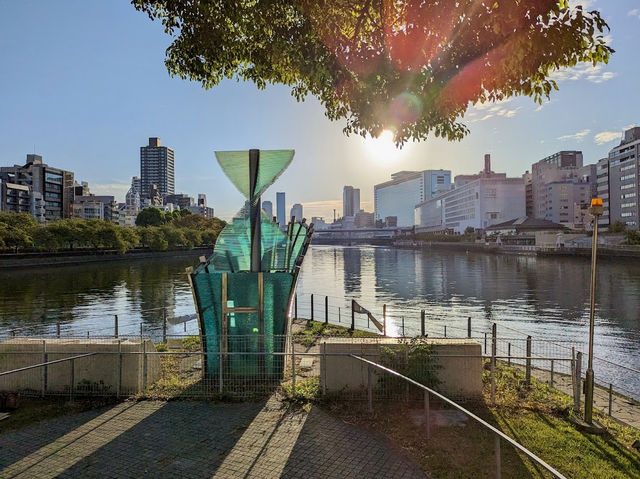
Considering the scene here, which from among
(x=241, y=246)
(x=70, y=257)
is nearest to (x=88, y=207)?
(x=70, y=257)

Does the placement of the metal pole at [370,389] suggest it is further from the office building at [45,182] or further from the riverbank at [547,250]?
the office building at [45,182]

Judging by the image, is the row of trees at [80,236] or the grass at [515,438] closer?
the grass at [515,438]

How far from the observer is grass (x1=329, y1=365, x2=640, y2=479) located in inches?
265

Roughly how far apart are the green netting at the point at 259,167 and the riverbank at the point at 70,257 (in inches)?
2756

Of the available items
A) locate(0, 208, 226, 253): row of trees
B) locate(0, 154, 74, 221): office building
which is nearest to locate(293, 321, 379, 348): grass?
locate(0, 208, 226, 253): row of trees

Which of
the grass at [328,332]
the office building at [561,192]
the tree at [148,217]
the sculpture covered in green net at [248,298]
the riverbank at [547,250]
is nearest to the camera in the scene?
the sculpture covered in green net at [248,298]

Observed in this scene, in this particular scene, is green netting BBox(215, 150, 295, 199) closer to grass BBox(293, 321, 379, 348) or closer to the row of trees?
grass BBox(293, 321, 379, 348)

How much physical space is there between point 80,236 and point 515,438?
86824 mm

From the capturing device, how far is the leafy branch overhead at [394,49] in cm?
701

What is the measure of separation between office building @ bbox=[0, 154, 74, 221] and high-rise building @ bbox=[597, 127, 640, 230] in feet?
546

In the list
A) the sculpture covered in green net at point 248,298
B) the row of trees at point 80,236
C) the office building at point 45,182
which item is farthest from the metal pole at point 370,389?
the office building at point 45,182

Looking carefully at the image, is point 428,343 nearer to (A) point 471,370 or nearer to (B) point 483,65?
(A) point 471,370

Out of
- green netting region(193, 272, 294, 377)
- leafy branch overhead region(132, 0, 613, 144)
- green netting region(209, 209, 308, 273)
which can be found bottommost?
green netting region(193, 272, 294, 377)

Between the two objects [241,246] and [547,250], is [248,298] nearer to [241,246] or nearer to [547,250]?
[241,246]
